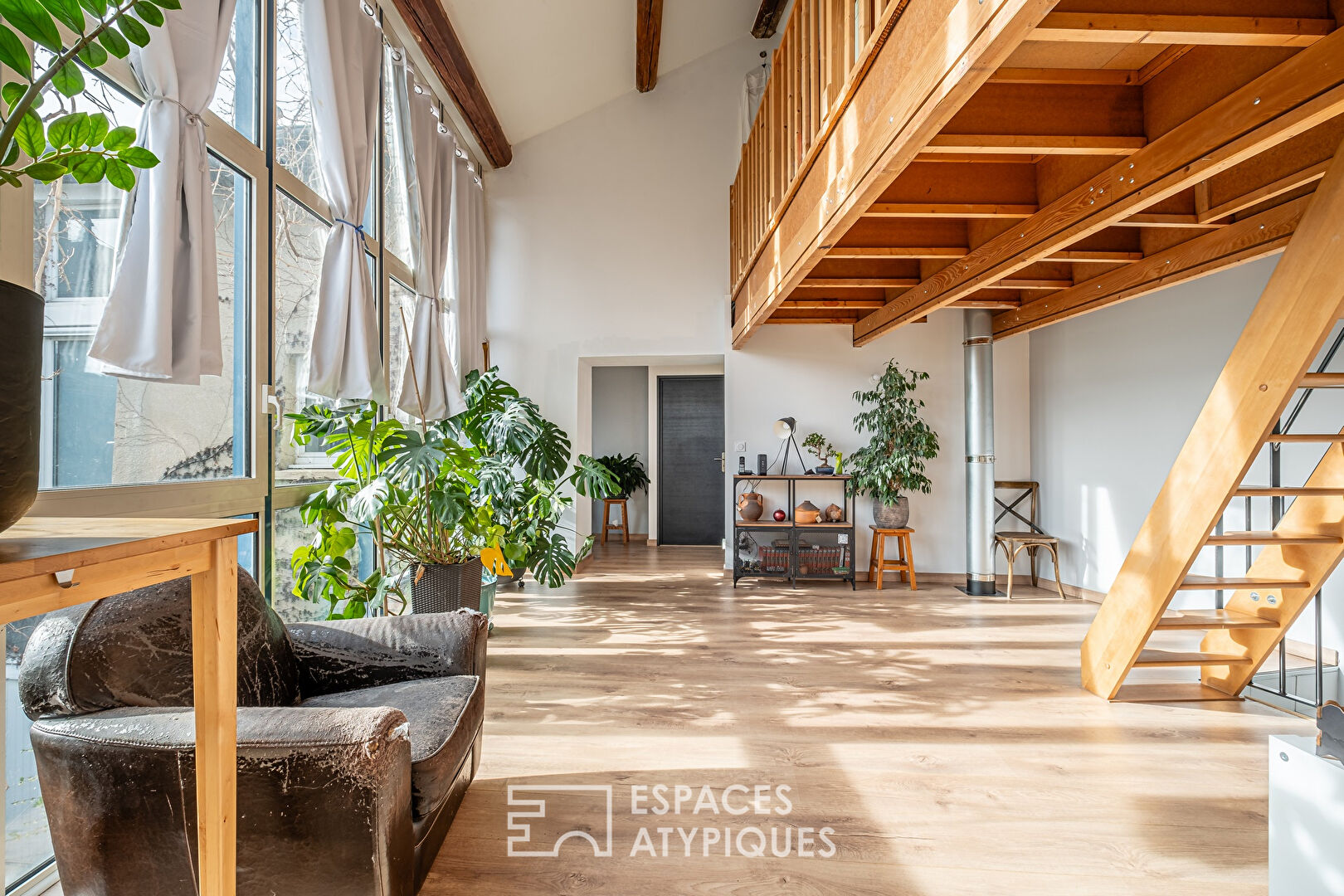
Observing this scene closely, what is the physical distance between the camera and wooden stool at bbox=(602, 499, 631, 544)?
734cm

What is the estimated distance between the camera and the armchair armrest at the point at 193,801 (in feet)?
3.84

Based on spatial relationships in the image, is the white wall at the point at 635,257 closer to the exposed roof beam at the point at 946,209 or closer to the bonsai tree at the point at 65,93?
the exposed roof beam at the point at 946,209

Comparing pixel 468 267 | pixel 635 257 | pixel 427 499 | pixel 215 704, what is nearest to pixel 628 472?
pixel 635 257

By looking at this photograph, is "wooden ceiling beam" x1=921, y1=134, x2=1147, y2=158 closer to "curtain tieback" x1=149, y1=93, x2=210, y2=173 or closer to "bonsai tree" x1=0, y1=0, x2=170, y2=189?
"bonsai tree" x1=0, y1=0, x2=170, y2=189

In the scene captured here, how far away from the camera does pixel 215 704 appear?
0.96 m

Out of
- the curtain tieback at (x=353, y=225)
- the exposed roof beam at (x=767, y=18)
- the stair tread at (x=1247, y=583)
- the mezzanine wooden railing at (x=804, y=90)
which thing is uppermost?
the exposed roof beam at (x=767, y=18)

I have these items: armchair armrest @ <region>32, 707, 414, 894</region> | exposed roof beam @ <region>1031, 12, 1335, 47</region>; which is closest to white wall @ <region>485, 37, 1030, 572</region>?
exposed roof beam @ <region>1031, 12, 1335, 47</region>

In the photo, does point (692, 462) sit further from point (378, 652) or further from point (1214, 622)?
point (378, 652)

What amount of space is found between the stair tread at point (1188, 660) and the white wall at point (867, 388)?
242 cm

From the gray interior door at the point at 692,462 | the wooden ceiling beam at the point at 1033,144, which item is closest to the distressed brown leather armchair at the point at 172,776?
the wooden ceiling beam at the point at 1033,144

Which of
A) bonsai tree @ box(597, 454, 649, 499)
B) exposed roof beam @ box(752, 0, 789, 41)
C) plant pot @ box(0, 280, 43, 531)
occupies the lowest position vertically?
bonsai tree @ box(597, 454, 649, 499)

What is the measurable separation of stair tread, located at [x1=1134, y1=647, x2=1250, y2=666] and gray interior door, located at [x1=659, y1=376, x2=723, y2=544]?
470 centimetres

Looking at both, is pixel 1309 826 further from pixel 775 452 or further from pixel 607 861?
pixel 775 452

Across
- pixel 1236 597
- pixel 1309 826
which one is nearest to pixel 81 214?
pixel 1309 826
